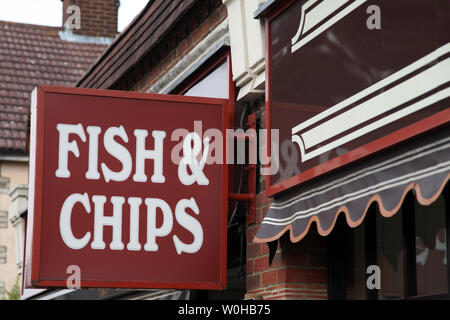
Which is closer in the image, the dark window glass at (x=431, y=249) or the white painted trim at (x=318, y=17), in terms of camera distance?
the dark window glass at (x=431, y=249)

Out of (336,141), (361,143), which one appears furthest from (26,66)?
(361,143)

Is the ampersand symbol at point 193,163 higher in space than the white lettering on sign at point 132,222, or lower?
higher

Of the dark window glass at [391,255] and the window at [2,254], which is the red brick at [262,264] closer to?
the dark window glass at [391,255]

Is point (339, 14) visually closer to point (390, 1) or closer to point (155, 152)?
point (390, 1)

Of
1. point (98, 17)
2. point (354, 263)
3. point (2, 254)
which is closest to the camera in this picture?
point (354, 263)

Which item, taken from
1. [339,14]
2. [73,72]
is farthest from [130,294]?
[73,72]

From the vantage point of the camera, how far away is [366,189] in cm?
446

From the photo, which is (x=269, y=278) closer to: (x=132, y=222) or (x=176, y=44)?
(x=132, y=222)

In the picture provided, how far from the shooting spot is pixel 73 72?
23859 millimetres

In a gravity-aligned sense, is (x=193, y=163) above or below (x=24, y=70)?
below

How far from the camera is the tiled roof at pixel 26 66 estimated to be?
2141 cm

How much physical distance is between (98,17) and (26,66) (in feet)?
12.6

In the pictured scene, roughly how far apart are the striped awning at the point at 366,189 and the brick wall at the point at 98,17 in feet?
70.5

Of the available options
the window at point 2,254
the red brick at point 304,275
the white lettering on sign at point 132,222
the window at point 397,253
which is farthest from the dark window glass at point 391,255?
the window at point 2,254
